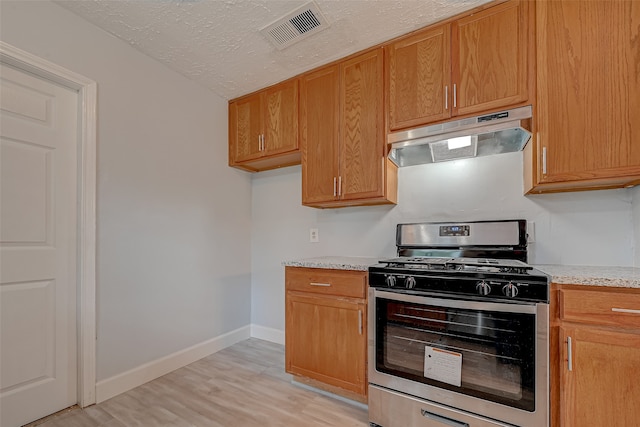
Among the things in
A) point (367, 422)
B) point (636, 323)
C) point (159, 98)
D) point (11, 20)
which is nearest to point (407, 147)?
point (636, 323)

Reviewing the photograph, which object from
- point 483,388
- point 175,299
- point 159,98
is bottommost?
point 483,388

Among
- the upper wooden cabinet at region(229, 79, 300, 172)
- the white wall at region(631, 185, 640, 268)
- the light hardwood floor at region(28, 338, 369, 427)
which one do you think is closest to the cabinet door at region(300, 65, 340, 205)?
the upper wooden cabinet at region(229, 79, 300, 172)

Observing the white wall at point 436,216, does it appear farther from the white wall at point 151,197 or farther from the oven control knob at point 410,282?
the oven control knob at point 410,282

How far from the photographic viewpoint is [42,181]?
5.79ft

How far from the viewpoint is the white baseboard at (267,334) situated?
9.72ft

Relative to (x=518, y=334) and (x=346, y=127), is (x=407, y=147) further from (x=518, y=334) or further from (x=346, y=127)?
(x=518, y=334)

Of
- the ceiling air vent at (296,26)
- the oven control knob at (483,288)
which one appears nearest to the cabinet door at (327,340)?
the oven control knob at (483,288)

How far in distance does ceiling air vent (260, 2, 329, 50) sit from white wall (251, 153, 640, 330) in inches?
47.6

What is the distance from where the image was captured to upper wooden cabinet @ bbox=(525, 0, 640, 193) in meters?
1.42

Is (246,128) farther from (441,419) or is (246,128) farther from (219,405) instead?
(441,419)

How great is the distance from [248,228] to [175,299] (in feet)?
3.46

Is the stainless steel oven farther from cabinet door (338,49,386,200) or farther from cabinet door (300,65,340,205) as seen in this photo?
cabinet door (300,65,340,205)

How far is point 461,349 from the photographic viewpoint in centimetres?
149

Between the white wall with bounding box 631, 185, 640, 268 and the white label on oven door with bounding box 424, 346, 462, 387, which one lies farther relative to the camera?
the white wall with bounding box 631, 185, 640, 268
